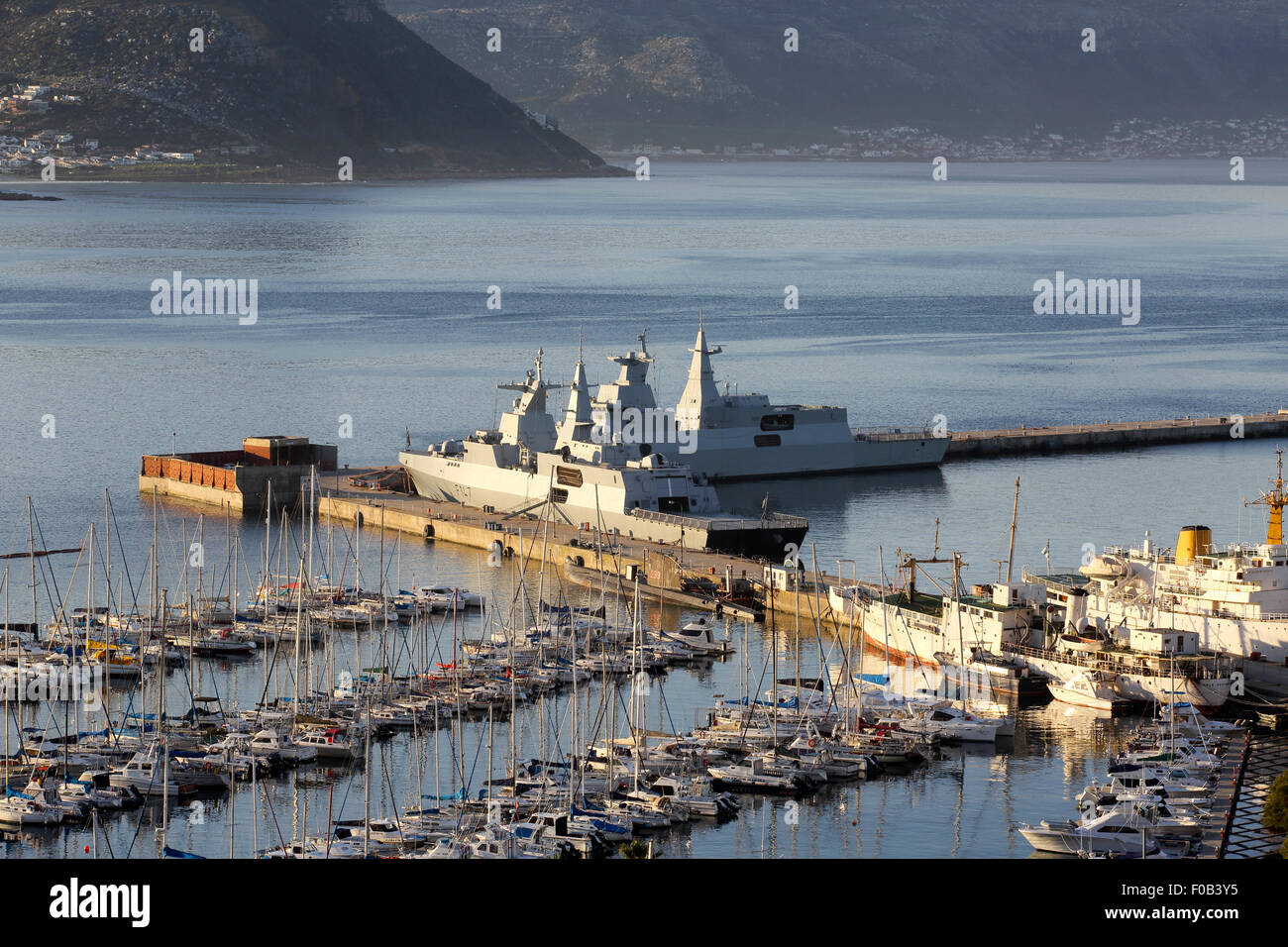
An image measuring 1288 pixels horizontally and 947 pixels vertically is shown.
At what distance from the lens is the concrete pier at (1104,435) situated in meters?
66.3

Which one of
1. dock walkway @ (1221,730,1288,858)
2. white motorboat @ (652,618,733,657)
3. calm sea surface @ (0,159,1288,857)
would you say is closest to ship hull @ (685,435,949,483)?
calm sea surface @ (0,159,1288,857)

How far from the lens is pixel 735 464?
192 feet

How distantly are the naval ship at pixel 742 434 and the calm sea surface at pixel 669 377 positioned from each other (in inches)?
32.6

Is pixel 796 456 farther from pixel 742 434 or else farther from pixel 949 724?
pixel 949 724

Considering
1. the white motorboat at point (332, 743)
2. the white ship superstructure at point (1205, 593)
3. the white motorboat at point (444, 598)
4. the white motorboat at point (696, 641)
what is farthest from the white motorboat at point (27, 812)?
the white ship superstructure at point (1205, 593)

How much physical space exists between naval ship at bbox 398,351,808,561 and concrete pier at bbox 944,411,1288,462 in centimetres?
1457

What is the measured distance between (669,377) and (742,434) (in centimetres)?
2651

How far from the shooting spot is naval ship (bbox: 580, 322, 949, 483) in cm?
5422

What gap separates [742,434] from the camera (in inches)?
2303

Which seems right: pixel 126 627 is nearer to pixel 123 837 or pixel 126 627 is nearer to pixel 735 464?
pixel 123 837

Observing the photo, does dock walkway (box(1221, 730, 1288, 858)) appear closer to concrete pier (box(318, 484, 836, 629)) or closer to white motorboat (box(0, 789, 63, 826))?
concrete pier (box(318, 484, 836, 629))

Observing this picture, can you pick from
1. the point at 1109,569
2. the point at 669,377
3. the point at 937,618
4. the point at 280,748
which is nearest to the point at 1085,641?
the point at 1109,569
